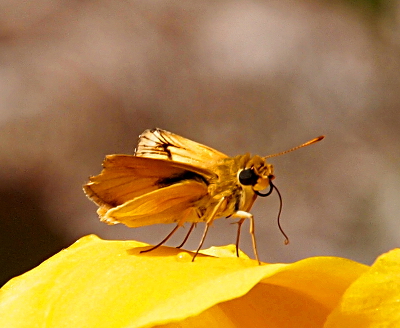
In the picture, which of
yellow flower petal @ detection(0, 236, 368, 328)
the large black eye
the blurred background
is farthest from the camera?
the blurred background

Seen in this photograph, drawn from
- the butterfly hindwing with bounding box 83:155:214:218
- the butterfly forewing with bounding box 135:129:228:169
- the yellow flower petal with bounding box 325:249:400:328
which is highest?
the butterfly forewing with bounding box 135:129:228:169

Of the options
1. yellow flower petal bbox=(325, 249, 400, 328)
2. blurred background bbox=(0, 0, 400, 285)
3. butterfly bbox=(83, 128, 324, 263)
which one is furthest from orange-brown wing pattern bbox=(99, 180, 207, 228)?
blurred background bbox=(0, 0, 400, 285)

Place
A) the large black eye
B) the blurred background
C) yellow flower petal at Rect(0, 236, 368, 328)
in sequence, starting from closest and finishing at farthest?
1. yellow flower petal at Rect(0, 236, 368, 328)
2. the large black eye
3. the blurred background

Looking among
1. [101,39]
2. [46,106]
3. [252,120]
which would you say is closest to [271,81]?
[252,120]

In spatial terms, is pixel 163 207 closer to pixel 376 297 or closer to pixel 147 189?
pixel 147 189

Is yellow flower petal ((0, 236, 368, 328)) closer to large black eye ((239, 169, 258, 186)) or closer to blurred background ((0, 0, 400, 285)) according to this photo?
large black eye ((239, 169, 258, 186))

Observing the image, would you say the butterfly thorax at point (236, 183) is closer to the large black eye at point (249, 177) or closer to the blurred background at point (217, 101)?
the large black eye at point (249, 177)

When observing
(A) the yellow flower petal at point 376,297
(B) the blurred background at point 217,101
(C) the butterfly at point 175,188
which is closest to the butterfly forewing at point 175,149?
(C) the butterfly at point 175,188

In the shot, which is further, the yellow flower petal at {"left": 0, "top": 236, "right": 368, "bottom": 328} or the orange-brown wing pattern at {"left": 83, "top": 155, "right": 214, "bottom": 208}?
the orange-brown wing pattern at {"left": 83, "top": 155, "right": 214, "bottom": 208}
